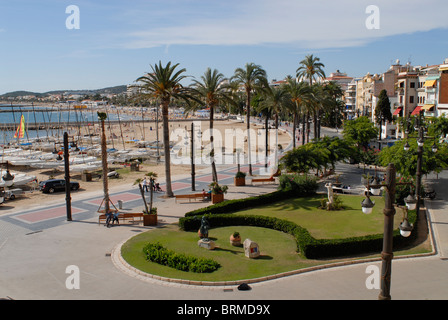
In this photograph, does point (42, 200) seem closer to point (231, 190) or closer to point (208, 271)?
point (231, 190)

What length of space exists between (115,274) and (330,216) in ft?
45.8

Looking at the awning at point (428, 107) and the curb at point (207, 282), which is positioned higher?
the awning at point (428, 107)

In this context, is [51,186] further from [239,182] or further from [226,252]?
[226,252]

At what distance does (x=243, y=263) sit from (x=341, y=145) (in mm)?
23816

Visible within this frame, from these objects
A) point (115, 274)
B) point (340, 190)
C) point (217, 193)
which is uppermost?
point (217, 193)

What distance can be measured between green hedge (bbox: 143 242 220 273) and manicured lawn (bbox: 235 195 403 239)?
689cm

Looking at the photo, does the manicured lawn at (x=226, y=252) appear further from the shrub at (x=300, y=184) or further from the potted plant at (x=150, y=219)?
the shrub at (x=300, y=184)

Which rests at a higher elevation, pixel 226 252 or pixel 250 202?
pixel 250 202

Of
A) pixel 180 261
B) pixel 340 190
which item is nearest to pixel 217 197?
pixel 340 190

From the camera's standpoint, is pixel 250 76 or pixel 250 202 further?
pixel 250 76

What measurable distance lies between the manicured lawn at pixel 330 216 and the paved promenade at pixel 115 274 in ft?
10.3

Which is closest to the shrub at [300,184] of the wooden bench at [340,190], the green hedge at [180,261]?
the wooden bench at [340,190]

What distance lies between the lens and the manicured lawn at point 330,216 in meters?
21.6

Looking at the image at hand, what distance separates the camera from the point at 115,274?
16.5m
